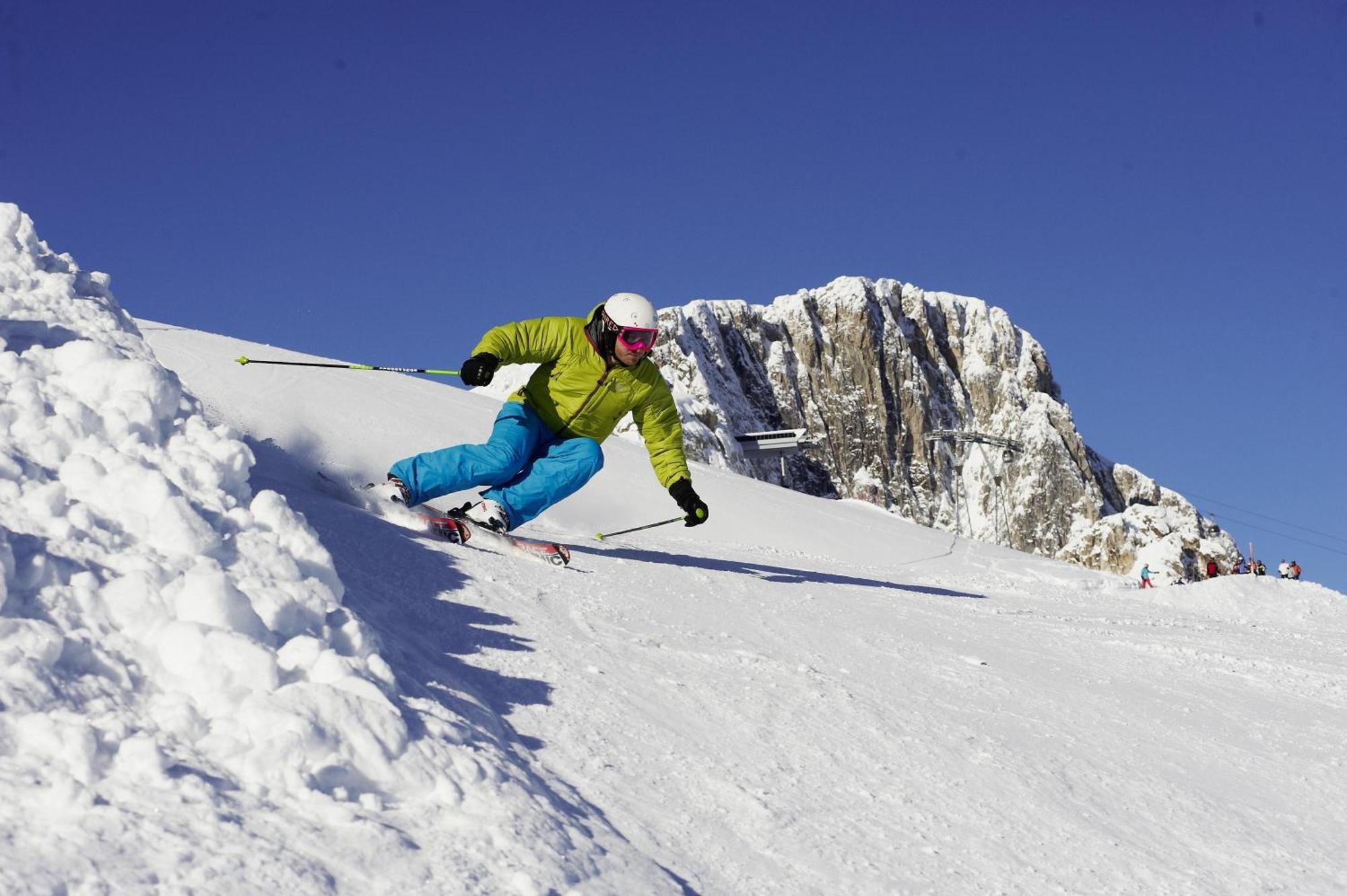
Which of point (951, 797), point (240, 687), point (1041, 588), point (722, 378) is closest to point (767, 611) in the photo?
point (951, 797)

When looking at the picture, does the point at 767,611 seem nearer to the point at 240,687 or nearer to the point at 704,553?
the point at 704,553

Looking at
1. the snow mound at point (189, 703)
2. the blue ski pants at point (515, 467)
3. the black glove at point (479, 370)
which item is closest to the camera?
the snow mound at point (189, 703)

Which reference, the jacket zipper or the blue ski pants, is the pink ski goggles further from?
the blue ski pants

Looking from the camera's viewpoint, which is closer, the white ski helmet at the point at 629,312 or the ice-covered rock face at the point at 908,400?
the white ski helmet at the point at 629,312

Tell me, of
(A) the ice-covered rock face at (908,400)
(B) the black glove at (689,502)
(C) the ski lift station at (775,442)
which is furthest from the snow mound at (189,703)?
(A) the ice-covered rock face at (908,400)

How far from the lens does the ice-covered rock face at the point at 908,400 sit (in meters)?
89.7

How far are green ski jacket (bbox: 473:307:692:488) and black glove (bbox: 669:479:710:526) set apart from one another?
0.32m

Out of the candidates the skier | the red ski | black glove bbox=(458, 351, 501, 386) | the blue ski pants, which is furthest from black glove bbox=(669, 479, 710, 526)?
black glove bbox=(458, 351, 501, 386)

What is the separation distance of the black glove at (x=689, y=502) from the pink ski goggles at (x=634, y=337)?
75 centimetres

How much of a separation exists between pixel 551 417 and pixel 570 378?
0.23 m

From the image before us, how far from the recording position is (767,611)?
480 cm

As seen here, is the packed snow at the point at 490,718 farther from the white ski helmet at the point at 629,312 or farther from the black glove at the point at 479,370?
the white ski helmet at the point at 629,312

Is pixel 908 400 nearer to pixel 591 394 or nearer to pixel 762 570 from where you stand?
pixel 762 570

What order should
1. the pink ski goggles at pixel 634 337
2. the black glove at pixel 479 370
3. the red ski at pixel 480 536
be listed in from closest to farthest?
the red ski at pixel 480 536 → the black glove at pixel 479 370 → the pink ski goggles at pixel 634 337
